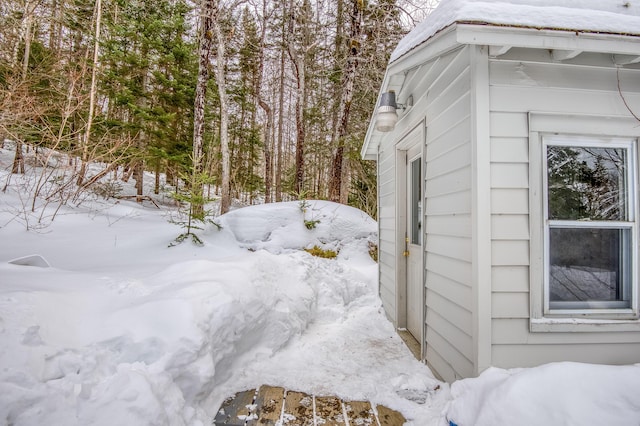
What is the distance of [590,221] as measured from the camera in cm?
223

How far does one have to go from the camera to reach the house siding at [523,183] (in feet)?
7.02

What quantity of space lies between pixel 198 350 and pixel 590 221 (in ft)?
9.64

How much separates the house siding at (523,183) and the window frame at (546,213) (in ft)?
0.12

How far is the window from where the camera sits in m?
2.21

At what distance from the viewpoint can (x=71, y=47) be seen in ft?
42.0

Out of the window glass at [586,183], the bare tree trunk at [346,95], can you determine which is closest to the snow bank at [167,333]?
the window glass at [586,183]

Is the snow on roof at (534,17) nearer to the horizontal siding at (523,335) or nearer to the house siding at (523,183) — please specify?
the house siding at (523,183)

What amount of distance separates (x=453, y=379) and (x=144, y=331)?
2.34m

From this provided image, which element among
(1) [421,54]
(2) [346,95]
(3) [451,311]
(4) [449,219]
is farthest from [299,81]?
(3) [451,311]

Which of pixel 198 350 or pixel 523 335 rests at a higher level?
pixel 523 335


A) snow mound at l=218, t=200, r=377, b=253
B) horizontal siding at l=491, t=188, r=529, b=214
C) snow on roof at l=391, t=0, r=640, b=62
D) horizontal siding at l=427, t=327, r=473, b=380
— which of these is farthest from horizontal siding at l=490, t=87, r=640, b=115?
snow mound at l=218, t=200, r=377, b=253

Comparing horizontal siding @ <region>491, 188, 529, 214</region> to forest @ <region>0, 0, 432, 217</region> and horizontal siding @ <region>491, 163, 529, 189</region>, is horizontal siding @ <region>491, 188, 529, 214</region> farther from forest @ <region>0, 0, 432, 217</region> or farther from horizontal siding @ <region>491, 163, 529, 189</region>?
forest @ <region>0, 0, 432, 217</region>

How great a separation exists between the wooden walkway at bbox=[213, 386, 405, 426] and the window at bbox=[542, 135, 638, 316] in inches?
59.1

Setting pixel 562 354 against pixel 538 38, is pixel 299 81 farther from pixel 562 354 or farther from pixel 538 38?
pixel 562 354
